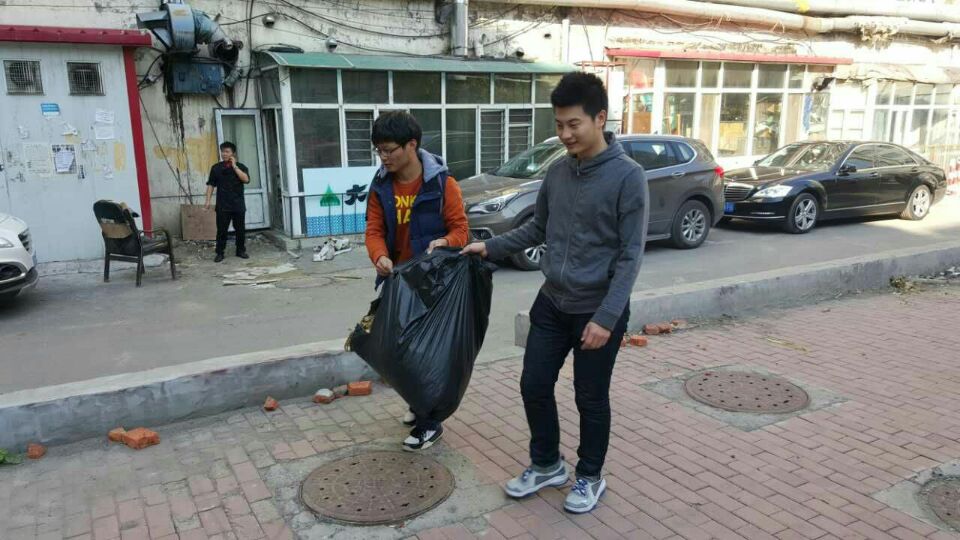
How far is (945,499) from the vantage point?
329 cm

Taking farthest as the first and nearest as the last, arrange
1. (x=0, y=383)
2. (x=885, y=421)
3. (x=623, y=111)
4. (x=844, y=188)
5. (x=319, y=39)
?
(x=623, y=111) → (x=844, y=188) → (x=319, y=39) → (x=0, y=383) → (x=885, y=421)

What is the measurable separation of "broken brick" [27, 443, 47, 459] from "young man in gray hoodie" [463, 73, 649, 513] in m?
2.59

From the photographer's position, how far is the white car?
6.64 m

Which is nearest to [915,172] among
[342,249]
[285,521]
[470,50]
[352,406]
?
[470,50]

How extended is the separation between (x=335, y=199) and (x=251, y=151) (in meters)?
1.74

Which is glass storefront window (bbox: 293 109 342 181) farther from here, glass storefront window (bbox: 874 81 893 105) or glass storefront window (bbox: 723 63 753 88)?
glass storefront window (bbox: 874 81 893 105)

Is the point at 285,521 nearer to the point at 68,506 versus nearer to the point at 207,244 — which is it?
the point at 68,506

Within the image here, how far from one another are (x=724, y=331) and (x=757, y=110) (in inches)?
481

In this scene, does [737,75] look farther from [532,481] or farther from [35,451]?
[35,451]

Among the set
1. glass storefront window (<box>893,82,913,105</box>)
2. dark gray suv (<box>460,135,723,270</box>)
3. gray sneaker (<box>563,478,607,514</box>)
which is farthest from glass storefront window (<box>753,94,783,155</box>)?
gray sneaker (<box>563,478,607,514</box>)

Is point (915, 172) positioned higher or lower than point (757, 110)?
lower

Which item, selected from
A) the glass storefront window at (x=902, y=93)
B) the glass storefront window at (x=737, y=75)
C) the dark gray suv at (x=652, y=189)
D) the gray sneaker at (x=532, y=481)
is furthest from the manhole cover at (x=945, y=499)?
the glass storefront window at (x=902, y=93)

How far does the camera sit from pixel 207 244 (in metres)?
10.4

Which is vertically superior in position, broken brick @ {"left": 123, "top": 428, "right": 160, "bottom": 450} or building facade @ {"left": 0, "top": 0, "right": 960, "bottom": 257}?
building facade @ {"left": 0, "top": 0, "right": 960, "bottom": 257}
